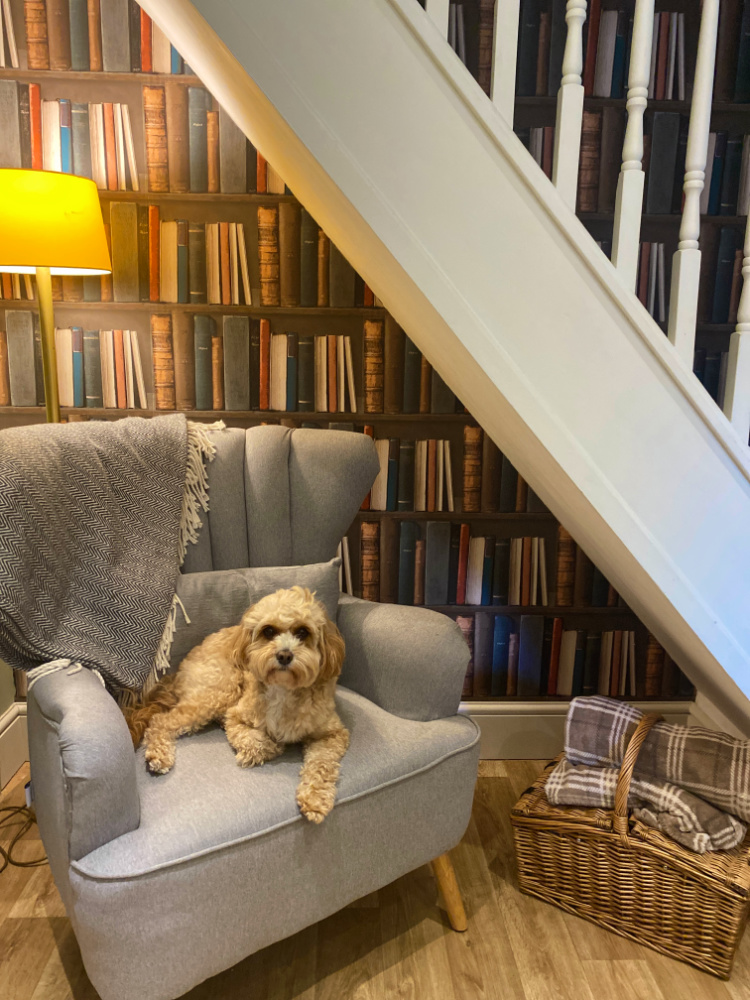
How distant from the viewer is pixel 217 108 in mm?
2217

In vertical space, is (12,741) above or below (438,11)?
below

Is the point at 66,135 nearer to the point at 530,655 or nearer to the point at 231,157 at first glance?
the point at 231,157

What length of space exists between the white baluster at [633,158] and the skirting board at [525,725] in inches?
69.2

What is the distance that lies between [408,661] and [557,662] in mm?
1079

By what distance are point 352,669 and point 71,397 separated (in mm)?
1347

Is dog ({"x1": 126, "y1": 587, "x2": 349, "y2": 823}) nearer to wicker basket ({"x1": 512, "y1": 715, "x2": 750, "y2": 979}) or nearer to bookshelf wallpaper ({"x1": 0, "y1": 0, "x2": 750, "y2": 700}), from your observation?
wicker basket ({"x1": 512, "y1": 715, "x2": 750, "y2": 979})

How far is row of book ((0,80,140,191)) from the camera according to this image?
2205mm

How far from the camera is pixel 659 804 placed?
1.70 meters

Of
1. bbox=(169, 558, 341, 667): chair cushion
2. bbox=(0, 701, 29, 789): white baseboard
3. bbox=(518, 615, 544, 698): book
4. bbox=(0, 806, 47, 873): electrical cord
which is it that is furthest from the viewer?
bbox=(518, 615, 544, 698): book

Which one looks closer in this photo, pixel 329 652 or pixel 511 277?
pixel 511 277

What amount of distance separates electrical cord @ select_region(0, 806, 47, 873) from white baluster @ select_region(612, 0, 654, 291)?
208 cm

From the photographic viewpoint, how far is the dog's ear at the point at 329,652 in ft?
5.06

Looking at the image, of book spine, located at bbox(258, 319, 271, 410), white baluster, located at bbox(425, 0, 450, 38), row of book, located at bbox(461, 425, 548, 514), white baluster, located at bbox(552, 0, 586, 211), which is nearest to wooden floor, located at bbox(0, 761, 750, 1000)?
row of book, located at bbox(461, 425, 548, 514)

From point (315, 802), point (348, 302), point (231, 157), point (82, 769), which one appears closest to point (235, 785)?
point (315, 802)
